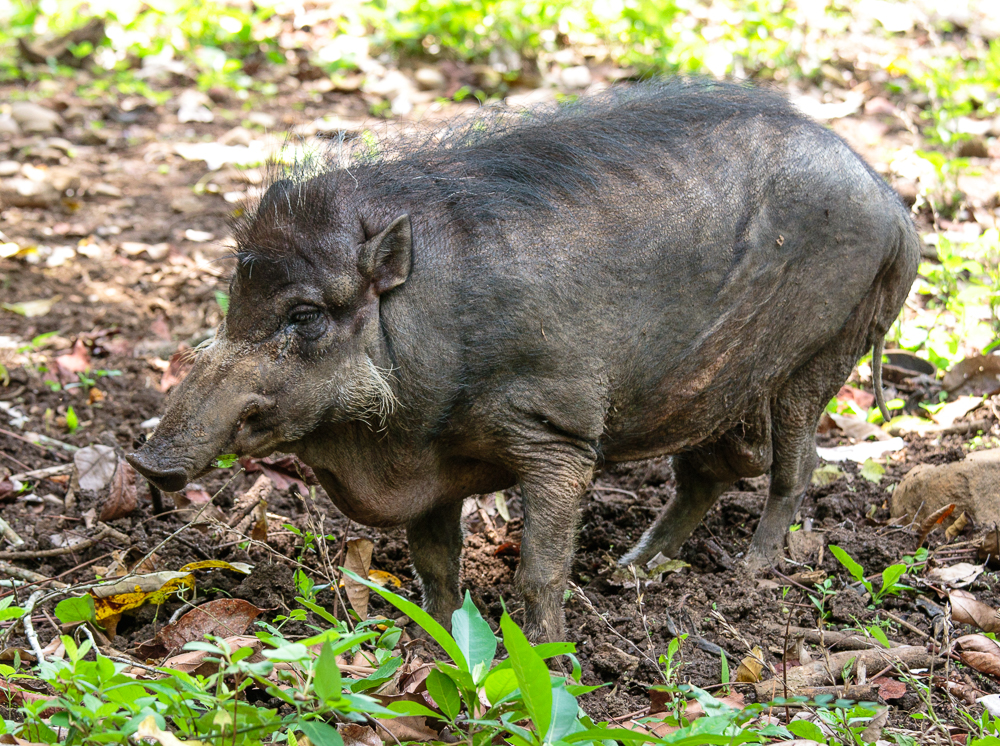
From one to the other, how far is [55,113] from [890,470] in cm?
757

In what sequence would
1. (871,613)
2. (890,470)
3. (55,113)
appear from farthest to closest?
(55,113), (890,470), (871,613)

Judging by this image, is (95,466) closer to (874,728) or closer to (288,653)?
(288,653)

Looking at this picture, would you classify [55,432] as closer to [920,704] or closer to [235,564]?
[235,564]

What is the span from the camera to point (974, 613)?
3910 millimetres

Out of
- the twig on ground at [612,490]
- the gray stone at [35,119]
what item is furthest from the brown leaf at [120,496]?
the gray stone at [35,119]

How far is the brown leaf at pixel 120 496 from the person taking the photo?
443 cm

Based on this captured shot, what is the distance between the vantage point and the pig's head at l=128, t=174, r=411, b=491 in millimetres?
3363

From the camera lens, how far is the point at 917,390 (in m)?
5.88

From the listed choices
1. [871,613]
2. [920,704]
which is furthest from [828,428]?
[920,704]

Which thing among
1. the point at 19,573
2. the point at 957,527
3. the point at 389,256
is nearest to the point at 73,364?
the point at 19,573

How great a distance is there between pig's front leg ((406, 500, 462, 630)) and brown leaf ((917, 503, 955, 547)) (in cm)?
193

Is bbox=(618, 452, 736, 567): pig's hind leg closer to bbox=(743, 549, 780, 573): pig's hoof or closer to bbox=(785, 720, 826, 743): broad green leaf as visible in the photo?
bbox=(743, 549, 780, 573): pig's hoof

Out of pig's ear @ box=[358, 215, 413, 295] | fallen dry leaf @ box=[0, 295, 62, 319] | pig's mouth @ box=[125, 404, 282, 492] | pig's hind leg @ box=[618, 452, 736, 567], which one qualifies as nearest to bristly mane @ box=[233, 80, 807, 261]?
pig's ear @ box=[358, 215, 413, 295]

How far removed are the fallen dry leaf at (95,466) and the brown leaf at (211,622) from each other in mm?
1364
